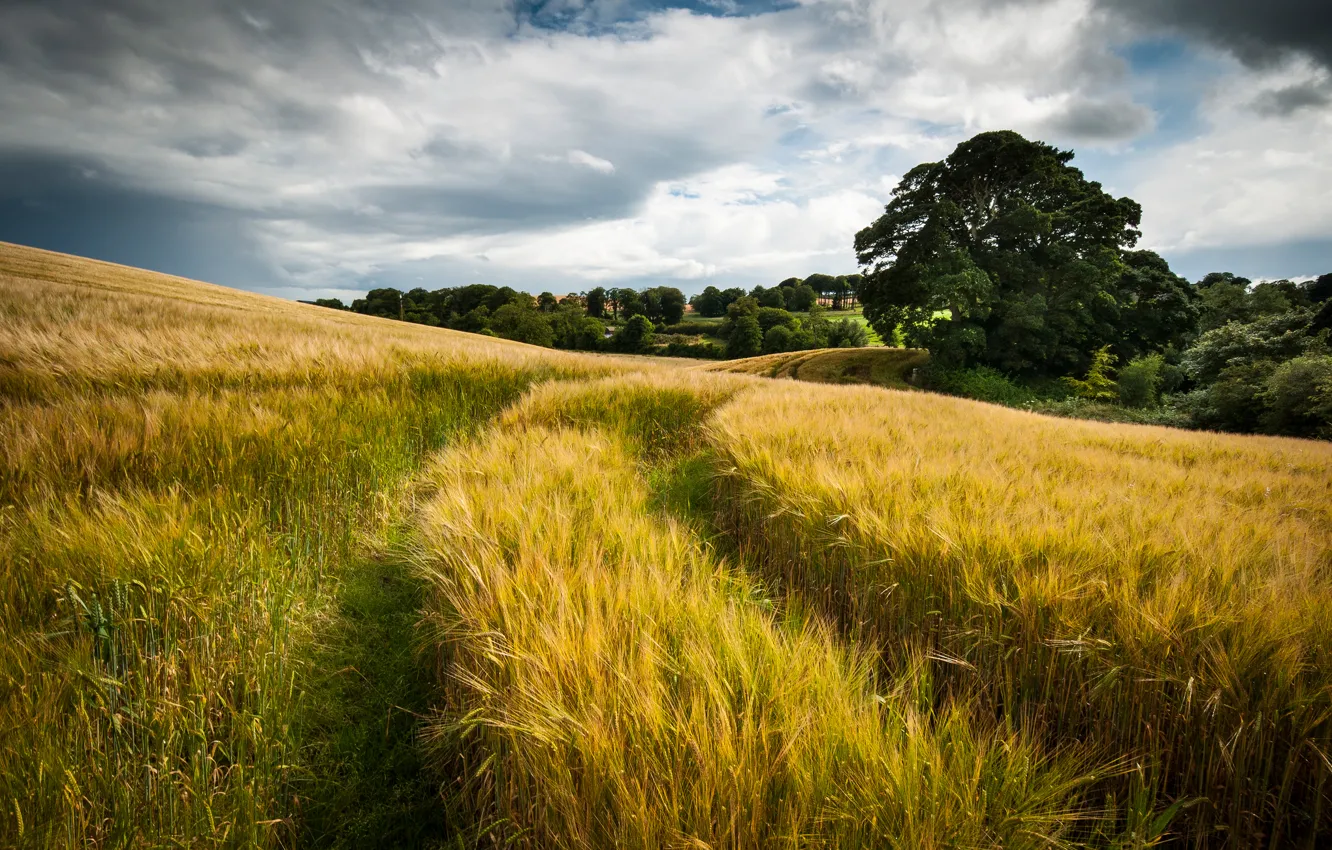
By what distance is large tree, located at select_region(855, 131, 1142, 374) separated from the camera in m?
21.2

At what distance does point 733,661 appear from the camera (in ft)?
4.40

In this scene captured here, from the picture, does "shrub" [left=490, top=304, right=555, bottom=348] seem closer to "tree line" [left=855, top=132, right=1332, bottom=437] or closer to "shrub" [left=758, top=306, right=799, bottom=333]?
"shrub" [left=758, top=306, right=799, bottom=333]

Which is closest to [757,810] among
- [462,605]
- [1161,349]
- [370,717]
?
[462,605]

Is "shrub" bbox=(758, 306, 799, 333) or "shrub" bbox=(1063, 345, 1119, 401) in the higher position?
"shrub" bbox=(758, 306, 799, 333)

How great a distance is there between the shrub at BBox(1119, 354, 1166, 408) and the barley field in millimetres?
24406

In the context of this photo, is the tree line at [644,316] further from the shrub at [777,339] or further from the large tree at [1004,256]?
the large tree at [1004,256]

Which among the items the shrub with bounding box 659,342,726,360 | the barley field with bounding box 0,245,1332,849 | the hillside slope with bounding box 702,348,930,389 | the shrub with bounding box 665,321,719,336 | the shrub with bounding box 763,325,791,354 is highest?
the shrub with bounding box 665,321,719,336

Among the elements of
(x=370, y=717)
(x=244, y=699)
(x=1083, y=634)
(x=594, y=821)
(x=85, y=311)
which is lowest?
(x=370, y=717)

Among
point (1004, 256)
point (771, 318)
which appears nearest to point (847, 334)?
point (771, 318)

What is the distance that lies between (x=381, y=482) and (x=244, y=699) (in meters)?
2.26

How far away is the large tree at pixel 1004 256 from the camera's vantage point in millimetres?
21172

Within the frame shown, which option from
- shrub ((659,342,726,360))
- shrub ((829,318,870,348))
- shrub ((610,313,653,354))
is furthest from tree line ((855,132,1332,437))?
shrub ((610,313,653,354))

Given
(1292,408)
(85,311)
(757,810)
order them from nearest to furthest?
(757,810)
(85,311)
(1292,408)

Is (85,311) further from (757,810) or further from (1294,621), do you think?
(1294,621)
